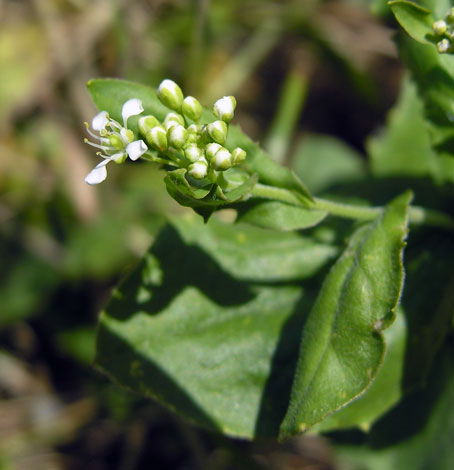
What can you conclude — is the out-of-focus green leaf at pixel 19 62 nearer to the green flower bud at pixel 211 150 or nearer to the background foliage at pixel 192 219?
the background foliage at pixel 192 219

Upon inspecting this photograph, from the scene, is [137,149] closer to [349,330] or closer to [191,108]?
[191,108]

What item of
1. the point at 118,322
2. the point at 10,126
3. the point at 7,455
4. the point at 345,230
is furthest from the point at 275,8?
the point at 7,455

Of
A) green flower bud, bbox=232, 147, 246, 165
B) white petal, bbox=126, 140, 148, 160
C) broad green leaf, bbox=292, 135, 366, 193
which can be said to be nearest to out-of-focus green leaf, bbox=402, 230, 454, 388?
green flower bud, bbox=232, 147, 246, 165

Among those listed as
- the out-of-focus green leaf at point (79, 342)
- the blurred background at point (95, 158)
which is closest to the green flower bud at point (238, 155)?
the blurred background at point (95, 158)

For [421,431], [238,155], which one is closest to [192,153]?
[238,155]

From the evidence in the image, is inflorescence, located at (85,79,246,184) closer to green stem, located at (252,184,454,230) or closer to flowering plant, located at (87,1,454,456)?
flowering plant, located at (87,1,454,456)

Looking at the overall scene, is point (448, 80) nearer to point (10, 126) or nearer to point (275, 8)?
point (275, 8)
